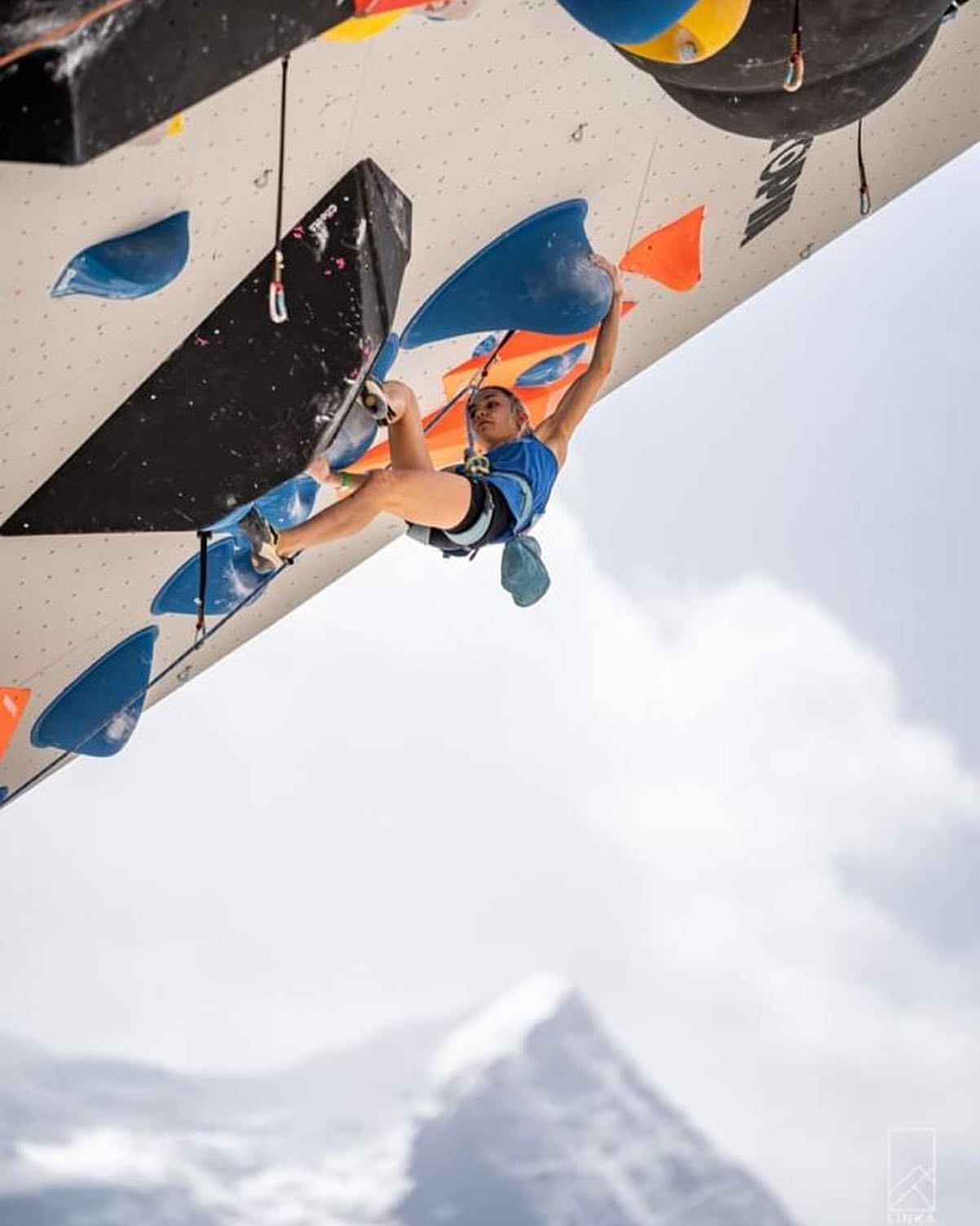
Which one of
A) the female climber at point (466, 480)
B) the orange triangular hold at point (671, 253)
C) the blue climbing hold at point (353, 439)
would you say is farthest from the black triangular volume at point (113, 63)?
the orange triangular hold at point (671, 253)

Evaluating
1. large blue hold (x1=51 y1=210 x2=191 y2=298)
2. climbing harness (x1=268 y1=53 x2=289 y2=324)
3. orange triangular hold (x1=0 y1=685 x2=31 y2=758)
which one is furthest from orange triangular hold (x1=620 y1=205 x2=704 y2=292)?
orange triangular hold (x1=0 y1=685 x2=31 y2=758)

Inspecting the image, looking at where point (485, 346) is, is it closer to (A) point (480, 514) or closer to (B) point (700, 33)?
(A) point (480, 514)

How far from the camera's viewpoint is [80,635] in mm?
3904

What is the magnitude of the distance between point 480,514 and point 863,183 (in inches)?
50.9

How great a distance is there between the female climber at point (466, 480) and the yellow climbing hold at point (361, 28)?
691 millimetres

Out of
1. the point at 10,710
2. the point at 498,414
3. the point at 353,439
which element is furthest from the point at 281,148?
the point at 10,710

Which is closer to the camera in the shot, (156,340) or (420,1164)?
(156,340)

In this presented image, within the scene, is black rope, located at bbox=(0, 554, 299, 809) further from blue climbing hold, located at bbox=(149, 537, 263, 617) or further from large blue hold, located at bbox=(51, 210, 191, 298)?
large blue hold, located at bbox=(51, 210, 191, 298)

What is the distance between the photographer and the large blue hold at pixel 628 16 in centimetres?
255

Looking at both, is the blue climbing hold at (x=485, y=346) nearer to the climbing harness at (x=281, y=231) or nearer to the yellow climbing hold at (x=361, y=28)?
the climbing harness at (x=281, y=231)

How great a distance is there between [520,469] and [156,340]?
0.78 metres

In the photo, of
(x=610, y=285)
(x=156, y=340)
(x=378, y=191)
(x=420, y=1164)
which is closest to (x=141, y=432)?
(x=156, y=340)

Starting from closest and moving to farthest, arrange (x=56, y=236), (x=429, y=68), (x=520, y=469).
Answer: (x=56, y=236) → (x=429, y=68) → (x=520, y=469)

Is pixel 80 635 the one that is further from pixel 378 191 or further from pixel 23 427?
pixel 378 191
